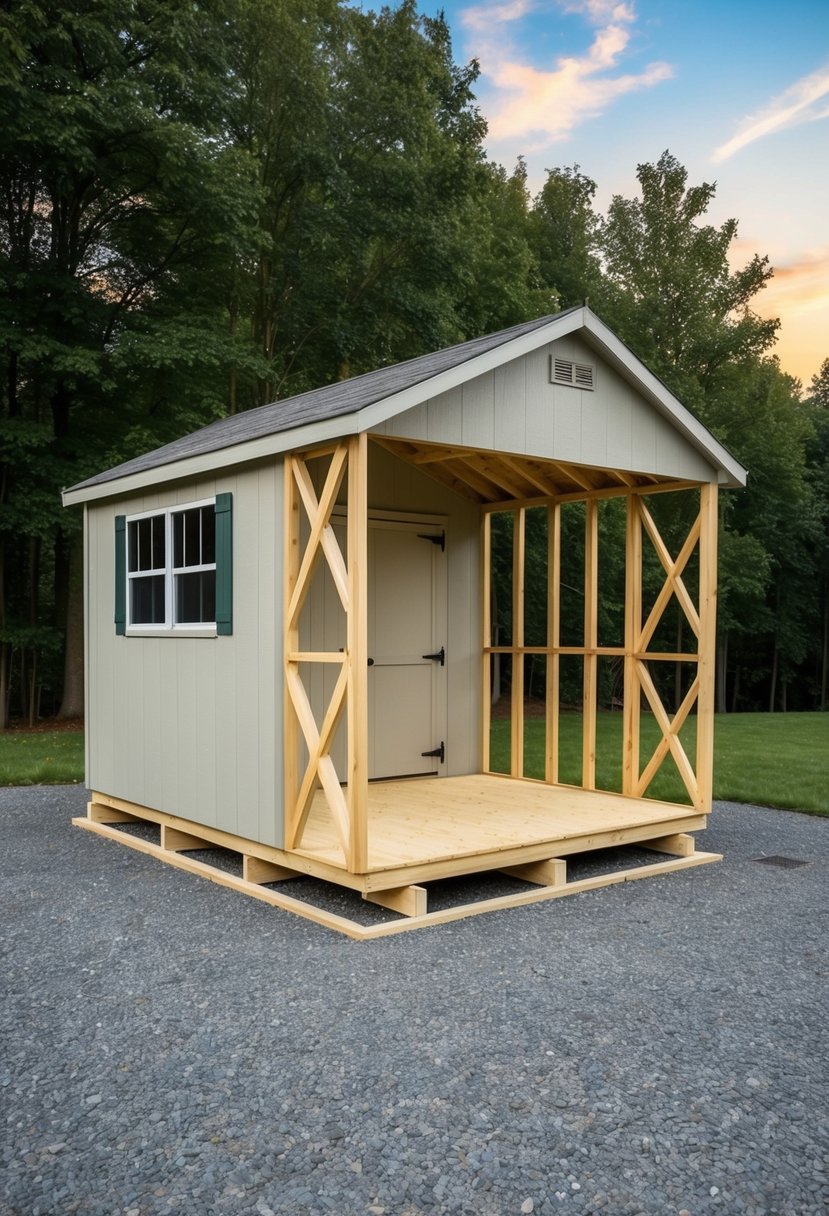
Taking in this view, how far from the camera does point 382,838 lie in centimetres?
578

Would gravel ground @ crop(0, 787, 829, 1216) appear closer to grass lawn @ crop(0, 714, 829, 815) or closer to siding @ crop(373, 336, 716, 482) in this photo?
siding @ crop(373, 336, 716, 482)

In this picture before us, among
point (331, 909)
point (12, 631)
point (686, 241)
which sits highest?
point (686, 241)

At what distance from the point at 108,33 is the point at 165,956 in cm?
1244

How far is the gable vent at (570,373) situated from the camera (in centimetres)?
614

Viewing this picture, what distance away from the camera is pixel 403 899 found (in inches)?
207

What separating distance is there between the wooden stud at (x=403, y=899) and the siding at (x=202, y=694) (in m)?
0.72

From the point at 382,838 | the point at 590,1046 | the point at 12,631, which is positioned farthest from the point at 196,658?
the point at 12,631

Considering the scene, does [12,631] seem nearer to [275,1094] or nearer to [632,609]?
[632,609]

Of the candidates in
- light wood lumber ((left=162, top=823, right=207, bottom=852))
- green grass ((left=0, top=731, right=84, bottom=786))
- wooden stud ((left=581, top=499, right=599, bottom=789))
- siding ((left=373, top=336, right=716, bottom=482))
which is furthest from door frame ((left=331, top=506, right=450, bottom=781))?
green grass ((left=0, top=731, right=84, bottom=786))

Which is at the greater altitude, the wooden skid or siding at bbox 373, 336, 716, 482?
siding at bbox 373, 336, 716, 482

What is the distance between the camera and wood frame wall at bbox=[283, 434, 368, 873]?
16.8 ft

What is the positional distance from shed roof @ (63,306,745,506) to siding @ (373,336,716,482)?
0.34 feet

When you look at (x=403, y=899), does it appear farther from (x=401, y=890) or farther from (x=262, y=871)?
(x=262, y=871)

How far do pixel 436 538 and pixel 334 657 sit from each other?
10.2 feet
